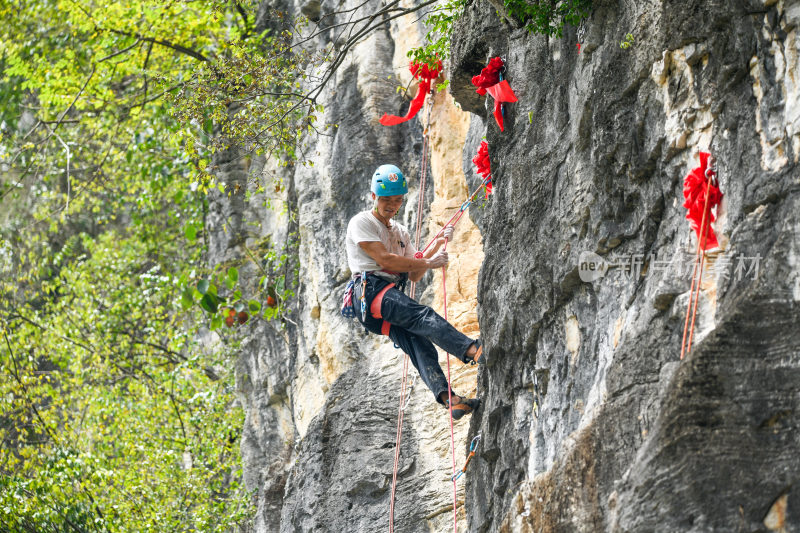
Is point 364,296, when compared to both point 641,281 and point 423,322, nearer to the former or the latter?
point 423,322

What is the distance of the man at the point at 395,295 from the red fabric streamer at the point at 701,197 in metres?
2.50

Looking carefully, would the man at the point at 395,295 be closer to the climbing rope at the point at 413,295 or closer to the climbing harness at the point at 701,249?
the climbing rope at the point at 413,295

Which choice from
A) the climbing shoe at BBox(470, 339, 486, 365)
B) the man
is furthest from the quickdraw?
the man

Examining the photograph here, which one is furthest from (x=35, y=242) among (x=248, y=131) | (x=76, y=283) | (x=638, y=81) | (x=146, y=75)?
(x=638, y=81)

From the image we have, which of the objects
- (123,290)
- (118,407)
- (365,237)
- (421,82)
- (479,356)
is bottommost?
(118,407)

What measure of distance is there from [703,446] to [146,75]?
1114cm

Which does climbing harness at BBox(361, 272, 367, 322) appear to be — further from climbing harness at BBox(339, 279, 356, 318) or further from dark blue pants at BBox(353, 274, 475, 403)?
climbing harness at BBox(339, 279, 356, 318)

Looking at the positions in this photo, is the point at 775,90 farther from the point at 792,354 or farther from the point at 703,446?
the point at 703,446

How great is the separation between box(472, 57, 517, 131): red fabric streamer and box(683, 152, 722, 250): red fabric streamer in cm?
212

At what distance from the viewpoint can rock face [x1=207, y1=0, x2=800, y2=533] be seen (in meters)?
3.75

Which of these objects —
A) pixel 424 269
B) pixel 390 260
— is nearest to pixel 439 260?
pixel 424 269

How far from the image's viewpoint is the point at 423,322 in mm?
6770

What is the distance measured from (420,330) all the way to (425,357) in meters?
0.30

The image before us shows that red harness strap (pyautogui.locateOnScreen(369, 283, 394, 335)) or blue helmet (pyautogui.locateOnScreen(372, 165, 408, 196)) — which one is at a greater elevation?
blue helmet (pyautogui.locateOnScreen(372, 165, 408, 196))
